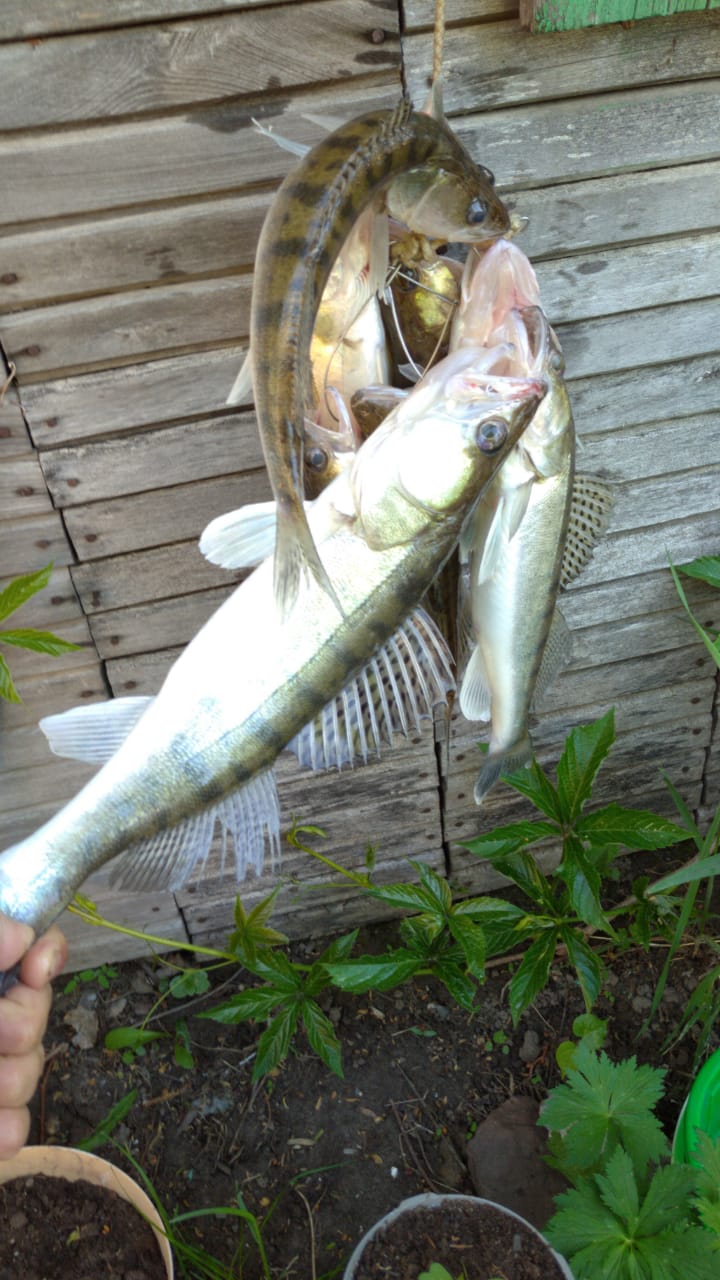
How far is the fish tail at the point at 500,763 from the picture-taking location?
172cm

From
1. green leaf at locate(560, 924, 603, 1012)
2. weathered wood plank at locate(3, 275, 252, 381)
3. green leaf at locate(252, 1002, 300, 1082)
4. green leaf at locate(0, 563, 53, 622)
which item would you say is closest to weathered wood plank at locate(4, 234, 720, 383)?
weathered wood plank at locate(3, 275, 252, 381)

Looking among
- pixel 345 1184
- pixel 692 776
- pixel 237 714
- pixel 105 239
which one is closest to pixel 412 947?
pixel 345 1184

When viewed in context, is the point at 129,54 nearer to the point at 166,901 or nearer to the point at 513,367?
the point at 513,367

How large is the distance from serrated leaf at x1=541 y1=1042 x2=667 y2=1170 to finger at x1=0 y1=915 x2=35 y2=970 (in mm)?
A: 1222

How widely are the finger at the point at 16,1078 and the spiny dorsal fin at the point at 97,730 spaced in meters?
0.50

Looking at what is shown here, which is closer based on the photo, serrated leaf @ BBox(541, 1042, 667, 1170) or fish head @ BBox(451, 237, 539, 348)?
fish head @ BBox(451, 237, 539, 348)

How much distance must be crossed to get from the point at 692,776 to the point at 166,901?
5.78 ft

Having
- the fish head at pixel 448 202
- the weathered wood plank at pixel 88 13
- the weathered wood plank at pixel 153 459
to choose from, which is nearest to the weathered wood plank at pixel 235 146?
the weathered wood plank at pixel 88 13

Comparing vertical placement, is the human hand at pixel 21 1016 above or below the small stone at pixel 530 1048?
above

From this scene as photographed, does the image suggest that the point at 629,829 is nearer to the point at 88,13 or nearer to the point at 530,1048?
the point at 530,1048

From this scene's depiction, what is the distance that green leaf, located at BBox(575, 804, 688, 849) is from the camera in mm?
1920

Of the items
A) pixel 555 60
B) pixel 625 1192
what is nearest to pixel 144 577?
pixel 555 60

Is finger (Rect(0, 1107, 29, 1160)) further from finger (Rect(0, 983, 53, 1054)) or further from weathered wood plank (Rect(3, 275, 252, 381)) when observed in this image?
weathered wood plank (Rect(3, 275, 252, 381))

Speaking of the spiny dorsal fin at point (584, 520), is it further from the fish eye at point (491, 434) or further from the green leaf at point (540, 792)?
the green leaf at point (540, 792)
